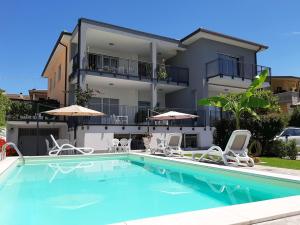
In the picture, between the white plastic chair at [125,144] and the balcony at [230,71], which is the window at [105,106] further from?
the balcony at [230,71]

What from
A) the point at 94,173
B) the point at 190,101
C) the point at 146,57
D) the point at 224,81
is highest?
the point at 146,57

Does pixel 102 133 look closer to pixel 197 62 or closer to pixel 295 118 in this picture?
pixel 197 62

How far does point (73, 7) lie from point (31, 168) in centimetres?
1011

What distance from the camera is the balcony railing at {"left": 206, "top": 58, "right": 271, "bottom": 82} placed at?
22.2 meters

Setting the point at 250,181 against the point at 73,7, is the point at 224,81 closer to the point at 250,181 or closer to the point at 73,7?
the point at 73,7

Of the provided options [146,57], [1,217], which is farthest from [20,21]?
[1,217]

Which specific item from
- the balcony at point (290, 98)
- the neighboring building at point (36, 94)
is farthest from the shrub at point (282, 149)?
the neighboring building at point (36, 94)

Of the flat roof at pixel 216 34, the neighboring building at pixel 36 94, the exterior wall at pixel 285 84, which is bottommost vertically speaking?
the neighboring building at pixel 36 94

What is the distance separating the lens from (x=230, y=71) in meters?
23.7

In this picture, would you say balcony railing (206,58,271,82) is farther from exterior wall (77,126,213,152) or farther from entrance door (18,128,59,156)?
entrance door (18,128,59,156)

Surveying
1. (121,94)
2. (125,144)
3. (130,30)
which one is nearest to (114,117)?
(125,144)

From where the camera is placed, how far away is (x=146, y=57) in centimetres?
2519

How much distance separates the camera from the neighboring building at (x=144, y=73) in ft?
62.3

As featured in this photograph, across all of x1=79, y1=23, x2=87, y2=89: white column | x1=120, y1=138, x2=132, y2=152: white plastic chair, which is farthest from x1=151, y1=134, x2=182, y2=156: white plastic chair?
x1=79, y1=23, x2=87, y2=89: white column
